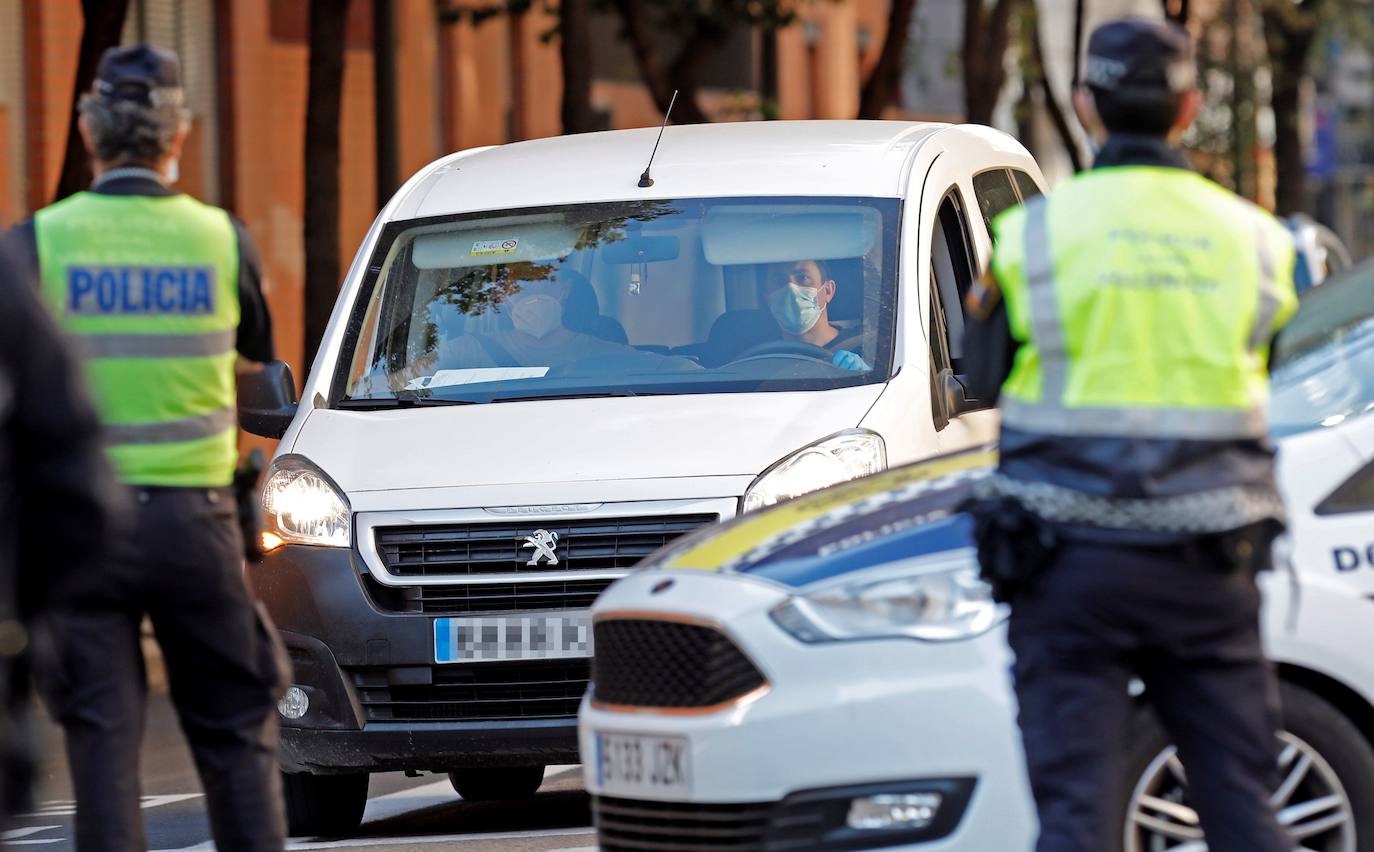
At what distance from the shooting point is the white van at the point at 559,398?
692 cm

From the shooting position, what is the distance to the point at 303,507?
7152 mm

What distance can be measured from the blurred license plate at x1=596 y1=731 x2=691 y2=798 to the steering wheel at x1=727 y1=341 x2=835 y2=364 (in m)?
2.53

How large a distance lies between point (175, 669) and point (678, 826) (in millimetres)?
1012

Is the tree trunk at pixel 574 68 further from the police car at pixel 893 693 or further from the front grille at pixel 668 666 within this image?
the police car at pixel 893 693

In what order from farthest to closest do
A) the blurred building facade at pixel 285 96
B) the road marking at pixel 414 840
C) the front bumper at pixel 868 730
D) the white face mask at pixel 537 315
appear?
the blurred building facade at pixel 285 96 < the white face mask at pixel 537 315 < the road marking at pixel 414 840 < the front bumper at pixel 868 730

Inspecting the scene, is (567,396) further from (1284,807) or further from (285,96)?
(285,96)

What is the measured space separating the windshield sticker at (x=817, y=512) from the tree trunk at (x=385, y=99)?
10.9 meters

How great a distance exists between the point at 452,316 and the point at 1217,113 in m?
30.8

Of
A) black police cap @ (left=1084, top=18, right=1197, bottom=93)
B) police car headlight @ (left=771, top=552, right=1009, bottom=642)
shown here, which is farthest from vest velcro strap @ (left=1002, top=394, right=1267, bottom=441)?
police car headlight @ (left=771, top=552, right=1009, bottom=642)

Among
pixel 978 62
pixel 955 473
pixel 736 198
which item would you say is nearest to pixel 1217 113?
pixel 978 62

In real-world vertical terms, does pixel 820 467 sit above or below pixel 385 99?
below

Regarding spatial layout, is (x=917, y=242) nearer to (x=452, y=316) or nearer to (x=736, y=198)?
(x=736, y=198)

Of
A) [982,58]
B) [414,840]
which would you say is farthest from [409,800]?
[982,58]

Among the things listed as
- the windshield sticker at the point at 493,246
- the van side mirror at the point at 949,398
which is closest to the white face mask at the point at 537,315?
the windshield sticker at the point at 493,246
